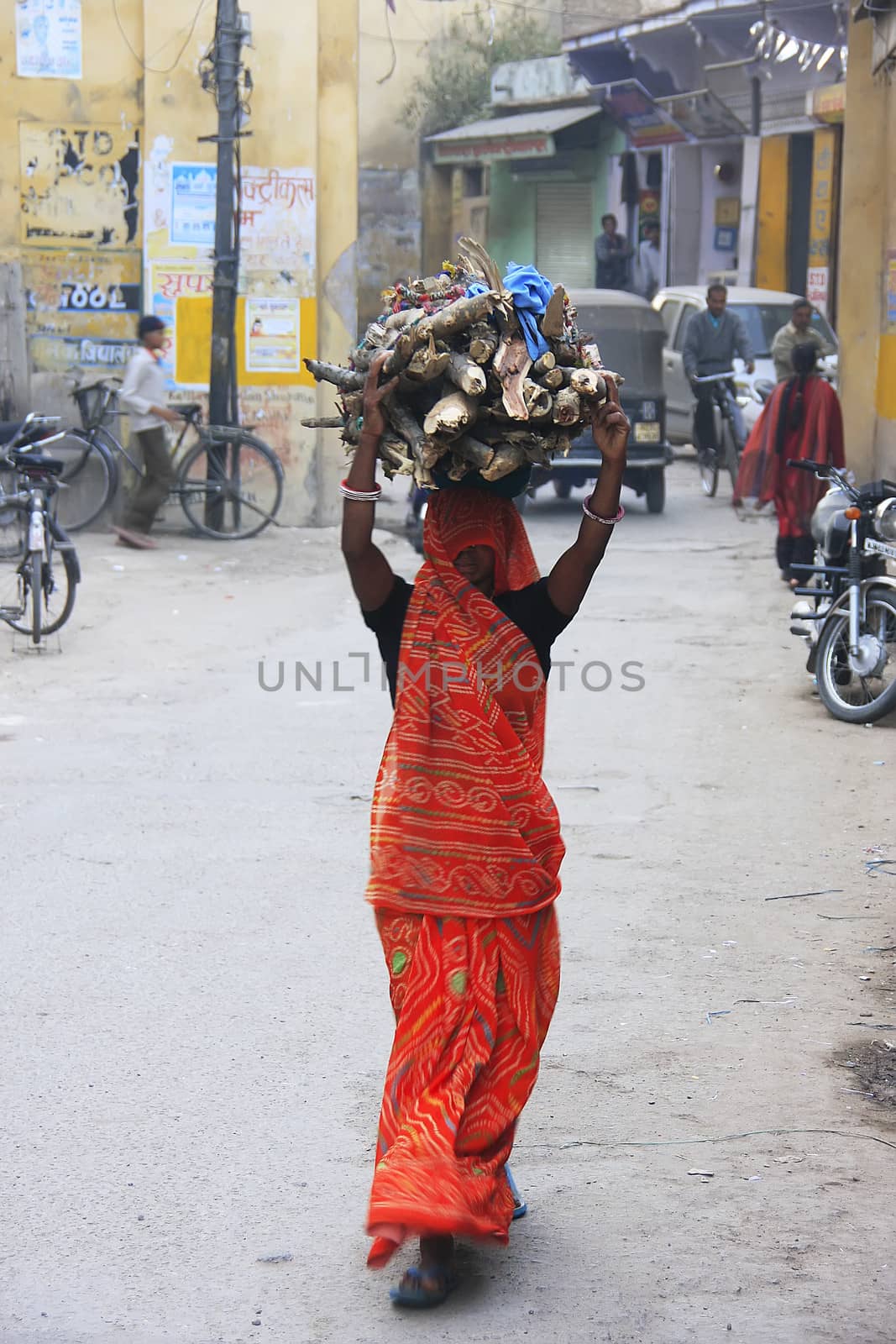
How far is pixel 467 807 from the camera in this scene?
3.25 metres

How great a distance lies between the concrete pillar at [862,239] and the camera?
1358 centimetres

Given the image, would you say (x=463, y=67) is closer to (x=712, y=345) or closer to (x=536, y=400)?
(x=712, y=345)

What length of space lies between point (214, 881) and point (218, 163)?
9561 millimetres

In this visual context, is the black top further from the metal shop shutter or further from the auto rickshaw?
the metal shop shutter

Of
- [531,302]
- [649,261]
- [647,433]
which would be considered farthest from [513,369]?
[649,261]

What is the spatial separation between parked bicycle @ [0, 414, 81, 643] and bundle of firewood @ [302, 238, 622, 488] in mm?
6930

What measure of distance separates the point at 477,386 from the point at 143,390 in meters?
11.1

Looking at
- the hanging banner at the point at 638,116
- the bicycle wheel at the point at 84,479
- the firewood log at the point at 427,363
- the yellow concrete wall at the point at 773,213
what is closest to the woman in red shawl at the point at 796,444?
the bicycle wheel at the point at 84,479

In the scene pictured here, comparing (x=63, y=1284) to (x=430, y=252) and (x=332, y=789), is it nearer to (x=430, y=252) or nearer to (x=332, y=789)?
(x=332, y=789)

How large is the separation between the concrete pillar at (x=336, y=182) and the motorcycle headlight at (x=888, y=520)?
24.0 ft

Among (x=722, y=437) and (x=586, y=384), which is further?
(x=722, y=437)

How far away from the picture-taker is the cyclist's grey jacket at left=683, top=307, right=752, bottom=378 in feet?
57.1

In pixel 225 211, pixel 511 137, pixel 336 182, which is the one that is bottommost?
pixel 225 211

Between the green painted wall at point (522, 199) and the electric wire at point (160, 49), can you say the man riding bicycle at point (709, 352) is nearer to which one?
the electric wire at point (160, 49)
